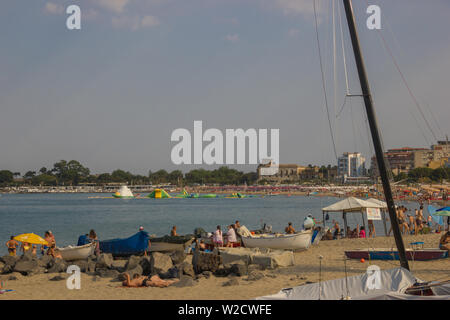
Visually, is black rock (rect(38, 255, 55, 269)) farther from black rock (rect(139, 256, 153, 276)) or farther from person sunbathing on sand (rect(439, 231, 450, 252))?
person sunbathing on sand (rect(439, 231, 450, 252))

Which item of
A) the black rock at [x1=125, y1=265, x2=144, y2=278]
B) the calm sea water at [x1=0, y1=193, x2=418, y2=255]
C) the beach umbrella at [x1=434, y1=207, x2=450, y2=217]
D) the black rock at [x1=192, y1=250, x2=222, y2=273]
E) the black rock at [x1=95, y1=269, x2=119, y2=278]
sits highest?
the beach umbrella at [x1=434, y1=207, x2=450, y2=217]

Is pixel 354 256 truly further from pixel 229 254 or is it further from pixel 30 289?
pixel 30 289

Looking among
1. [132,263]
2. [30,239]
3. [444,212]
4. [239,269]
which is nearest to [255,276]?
[239,269]

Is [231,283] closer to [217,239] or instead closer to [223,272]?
[223,272]

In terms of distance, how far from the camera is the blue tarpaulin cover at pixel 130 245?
768 inches

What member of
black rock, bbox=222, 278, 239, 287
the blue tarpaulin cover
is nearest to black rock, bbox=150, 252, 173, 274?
black rock, bbox=222, 278, 239, 287

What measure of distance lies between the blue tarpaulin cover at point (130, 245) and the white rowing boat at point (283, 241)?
4.46m

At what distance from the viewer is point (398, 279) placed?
28.5ft

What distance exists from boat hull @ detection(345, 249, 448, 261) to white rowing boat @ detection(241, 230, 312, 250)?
134 inches

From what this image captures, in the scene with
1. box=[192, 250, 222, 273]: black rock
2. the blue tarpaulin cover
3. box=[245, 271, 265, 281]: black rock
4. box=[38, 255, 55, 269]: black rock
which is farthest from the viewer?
the blue tarpaulin cover

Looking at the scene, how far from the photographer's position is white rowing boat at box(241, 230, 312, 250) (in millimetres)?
20141
